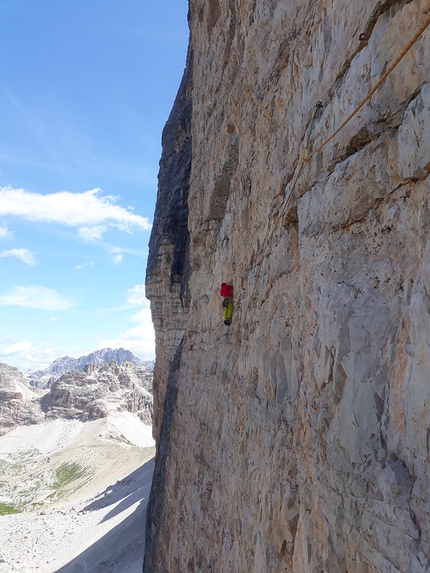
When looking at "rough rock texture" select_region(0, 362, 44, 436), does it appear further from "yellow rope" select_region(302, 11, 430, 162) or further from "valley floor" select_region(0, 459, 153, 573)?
"yellow rope" select_region(302, 11, 430, 162)

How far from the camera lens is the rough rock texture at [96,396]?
10500 cm

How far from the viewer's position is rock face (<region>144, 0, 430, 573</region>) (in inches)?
105

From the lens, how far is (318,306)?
3.78 metres

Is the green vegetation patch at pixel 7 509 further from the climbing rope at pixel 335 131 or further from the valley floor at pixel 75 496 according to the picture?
the climbing rope at pixel 335 131

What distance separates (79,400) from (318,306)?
112317 millimetres

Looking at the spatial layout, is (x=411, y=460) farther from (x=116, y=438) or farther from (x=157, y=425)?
(x=116, y=438)

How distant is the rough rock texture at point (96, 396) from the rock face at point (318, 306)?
10169 cm

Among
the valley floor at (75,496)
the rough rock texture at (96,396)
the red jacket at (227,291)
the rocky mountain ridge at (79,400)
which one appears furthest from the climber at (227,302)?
the rough rock texture at (96,396)

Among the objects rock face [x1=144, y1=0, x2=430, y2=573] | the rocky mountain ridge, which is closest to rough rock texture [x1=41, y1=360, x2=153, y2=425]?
the rocky mountain ridge

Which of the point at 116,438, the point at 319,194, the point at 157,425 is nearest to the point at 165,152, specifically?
the point at 157,425

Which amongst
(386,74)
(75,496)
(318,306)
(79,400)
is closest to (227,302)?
(318,306)

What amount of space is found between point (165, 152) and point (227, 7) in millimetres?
9505

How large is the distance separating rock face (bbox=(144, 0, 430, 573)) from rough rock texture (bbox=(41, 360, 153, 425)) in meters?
102

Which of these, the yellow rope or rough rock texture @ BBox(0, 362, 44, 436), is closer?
the yellow rope
